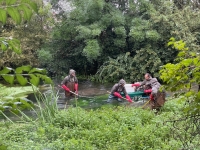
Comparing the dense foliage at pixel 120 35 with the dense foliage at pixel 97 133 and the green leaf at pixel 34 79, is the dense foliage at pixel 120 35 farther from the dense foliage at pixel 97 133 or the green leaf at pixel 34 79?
the green leaf at pixel 34 79

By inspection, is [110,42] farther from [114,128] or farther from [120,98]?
[114,128]

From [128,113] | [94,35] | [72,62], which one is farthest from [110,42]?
[128,113]

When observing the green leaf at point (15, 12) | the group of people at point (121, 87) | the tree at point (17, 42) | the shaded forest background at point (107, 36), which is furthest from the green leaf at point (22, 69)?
the shaded forest background at point (107, 36)

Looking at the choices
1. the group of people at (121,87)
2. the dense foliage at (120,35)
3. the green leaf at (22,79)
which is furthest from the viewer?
the dense foliage at (120,35)

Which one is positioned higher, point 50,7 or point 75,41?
point 50,7

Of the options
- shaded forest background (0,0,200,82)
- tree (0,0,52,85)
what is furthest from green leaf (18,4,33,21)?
shaded forest background (0,0,200,82)

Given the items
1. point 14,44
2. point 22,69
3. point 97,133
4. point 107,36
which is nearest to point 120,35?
point 107,36

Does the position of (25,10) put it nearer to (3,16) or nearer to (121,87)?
(3,16)

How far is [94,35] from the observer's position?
1770 centimetres

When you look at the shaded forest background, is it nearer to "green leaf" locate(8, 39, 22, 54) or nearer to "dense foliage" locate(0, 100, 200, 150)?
"dense foliage" locate(0, 100, 200, 150)

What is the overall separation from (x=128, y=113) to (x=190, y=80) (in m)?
5.52

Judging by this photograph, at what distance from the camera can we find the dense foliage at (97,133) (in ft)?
16.4

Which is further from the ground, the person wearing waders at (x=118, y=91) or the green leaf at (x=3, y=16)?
the green leaf at (x=3, y=16)

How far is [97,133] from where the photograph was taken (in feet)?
19.0
